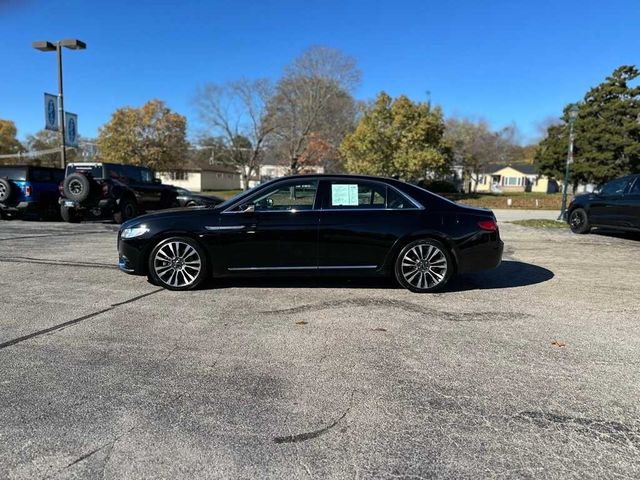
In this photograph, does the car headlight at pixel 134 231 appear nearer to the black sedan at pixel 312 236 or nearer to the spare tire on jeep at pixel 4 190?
the black sedan at pixel 312 236

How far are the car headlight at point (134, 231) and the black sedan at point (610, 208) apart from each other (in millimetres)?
10829

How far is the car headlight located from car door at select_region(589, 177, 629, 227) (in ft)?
36.1

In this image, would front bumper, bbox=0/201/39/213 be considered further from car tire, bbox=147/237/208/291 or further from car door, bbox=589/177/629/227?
car door, bbox=589/177/629/227

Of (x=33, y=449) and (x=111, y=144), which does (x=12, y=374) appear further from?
(x=111, y=144)

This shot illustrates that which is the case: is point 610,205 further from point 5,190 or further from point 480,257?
→ point 5,190

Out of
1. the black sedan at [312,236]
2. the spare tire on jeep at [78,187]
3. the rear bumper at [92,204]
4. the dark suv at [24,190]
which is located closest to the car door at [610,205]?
the black sedan at [312,236]

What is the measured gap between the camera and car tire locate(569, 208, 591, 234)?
42.4ft

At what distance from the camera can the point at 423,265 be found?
6.04 meters

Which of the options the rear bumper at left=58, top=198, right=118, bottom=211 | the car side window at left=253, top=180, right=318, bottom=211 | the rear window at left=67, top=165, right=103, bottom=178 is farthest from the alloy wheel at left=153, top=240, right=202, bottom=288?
the rear window at left=67, top=165, right=103, bottom=178

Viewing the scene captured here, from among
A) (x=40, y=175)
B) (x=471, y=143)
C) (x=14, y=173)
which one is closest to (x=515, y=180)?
(x=471, y=143)

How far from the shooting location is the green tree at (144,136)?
4703cm

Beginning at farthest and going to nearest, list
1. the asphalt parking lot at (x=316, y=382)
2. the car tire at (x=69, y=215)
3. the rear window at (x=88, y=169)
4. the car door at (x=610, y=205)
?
the rear window at (x=88, y=169) < the car tire at (x=69, y=215) < the car door at (x=610, y=205) < the asphalt parking lot at (x=316, y=382)

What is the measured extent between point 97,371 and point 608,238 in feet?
41.1

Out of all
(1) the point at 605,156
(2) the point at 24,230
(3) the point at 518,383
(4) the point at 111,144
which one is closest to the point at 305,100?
(4) the point at 111,144
